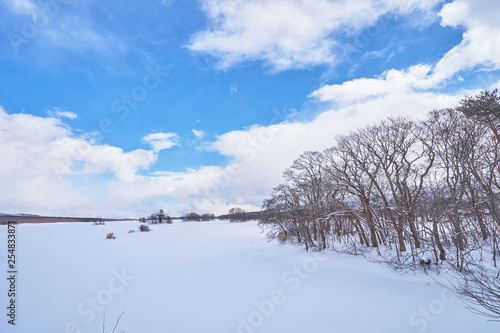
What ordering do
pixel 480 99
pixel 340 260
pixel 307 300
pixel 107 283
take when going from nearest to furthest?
pixel 307 300 < pixel 107 283 < pixel 480 99 < pixel 340 260

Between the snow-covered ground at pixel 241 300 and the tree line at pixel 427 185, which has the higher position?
the tree line at pixel 427 185

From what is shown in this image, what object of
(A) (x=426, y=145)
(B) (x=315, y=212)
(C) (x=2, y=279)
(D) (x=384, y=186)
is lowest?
(C) (x=2, y=279)

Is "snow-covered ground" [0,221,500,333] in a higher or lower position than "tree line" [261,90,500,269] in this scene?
lower

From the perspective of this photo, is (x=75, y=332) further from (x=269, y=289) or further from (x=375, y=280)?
(x=375, y=280)

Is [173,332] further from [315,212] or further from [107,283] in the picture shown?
[315,212]

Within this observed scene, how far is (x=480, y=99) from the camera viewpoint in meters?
15.4

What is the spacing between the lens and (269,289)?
1155cm

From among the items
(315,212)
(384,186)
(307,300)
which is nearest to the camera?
(307,300)

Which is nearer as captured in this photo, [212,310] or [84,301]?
[212,310]

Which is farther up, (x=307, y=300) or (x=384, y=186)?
(x=384, y=186)

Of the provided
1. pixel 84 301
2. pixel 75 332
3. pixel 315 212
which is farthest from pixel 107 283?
pixel 315 212

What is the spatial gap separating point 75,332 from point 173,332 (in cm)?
328

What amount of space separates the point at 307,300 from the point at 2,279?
18025 mm

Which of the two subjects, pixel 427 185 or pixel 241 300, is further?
pixel 427 185
